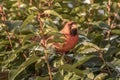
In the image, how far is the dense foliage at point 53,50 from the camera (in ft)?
7.19

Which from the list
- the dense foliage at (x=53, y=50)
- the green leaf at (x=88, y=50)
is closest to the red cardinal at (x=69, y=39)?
the dense foliage at (x=53, y=50)

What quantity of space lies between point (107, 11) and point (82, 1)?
2.74ft

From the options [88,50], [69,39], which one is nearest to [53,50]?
[88,50]

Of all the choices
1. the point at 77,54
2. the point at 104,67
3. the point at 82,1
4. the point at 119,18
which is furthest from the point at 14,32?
the point at 82,1

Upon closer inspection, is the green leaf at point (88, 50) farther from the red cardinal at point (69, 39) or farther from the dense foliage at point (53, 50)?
the red cardinal at point (69, 39)

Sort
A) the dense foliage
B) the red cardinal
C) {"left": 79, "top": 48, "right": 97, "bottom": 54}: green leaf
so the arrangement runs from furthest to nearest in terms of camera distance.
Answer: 1. the red cardinal
2. {"left": 79, "top": 48, "right": 97, "bottom": 54}: green leaf
3. the dense foliage

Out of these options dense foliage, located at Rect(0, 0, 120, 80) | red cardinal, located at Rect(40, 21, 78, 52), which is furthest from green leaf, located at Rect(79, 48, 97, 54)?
red cardinal, located at Rect(40, 21, 78, 52)

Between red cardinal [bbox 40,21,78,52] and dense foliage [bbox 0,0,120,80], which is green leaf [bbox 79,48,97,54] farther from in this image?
red cardinal [bbox 40,21,78,52]

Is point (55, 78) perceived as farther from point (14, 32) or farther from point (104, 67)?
point (14, 32)

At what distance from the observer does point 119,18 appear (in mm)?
3482

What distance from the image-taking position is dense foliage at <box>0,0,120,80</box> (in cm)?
219

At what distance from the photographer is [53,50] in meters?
2.57

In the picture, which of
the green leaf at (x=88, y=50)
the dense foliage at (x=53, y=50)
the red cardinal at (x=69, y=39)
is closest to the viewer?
the dense foliage at (x=53, y=50)

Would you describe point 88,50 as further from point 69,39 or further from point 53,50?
point 69,39
